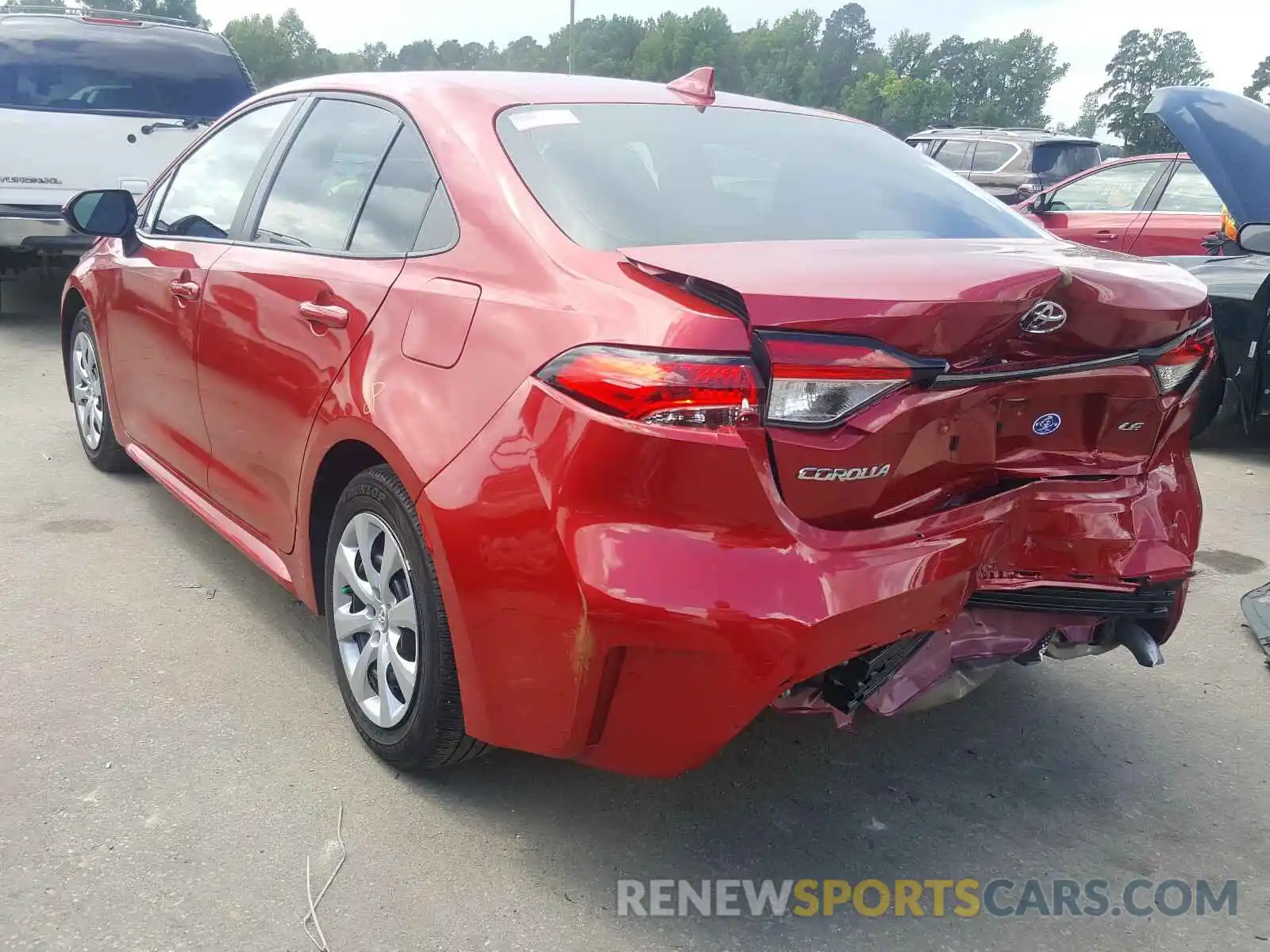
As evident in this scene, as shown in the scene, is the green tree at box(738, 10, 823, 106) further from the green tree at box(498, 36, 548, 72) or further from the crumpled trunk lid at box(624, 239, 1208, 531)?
the crumpled trunk lid at box(624, 239, 1208, 531)

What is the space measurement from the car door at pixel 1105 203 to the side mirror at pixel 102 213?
687 centimetres

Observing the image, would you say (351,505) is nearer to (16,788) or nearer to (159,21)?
(16,788)

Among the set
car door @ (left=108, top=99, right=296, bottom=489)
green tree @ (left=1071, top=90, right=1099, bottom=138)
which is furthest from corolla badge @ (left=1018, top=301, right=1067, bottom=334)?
green tree @ (left=1071, top=90, right=1099, bottom=138)

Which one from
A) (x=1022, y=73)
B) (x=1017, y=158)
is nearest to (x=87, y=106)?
(x=1017, y=158)

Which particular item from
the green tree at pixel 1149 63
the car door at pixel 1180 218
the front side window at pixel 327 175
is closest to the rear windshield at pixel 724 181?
the front side window at pixel 327 175

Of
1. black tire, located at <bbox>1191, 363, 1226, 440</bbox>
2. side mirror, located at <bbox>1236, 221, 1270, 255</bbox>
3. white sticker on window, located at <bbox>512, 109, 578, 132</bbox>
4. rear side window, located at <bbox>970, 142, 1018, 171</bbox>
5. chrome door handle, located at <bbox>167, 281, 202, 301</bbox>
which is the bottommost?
black tire, located at <bbox>1191, 363, 1226, 440</bbox>

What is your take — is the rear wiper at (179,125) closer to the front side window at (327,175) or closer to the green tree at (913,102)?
the front side window at (327,175)

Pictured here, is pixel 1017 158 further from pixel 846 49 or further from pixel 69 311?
pixel 846 49

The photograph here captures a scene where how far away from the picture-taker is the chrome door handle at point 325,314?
8.78 ft

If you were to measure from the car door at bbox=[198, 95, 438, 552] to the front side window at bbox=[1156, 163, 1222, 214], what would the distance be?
275 inches

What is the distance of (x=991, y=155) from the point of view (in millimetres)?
14828

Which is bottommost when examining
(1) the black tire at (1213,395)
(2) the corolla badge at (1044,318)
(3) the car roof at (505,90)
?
(1) the black tire at (1213,395)

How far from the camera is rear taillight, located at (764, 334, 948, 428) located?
1949 millimetres

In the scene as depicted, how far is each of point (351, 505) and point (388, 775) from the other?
668mm
